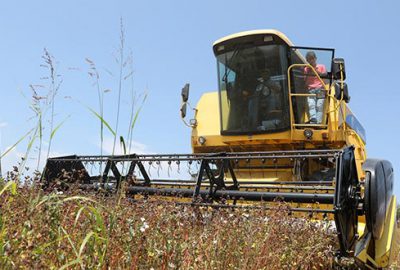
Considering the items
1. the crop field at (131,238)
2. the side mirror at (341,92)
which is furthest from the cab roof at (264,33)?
the crop field at (131,238)

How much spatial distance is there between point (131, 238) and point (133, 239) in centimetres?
4

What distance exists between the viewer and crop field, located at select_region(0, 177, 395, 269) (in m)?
1.40

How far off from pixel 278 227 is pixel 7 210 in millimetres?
1639

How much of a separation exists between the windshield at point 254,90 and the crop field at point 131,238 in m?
3.30

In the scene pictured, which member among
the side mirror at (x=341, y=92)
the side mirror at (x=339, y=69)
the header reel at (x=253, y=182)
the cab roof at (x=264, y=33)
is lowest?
the header reel at (x=253, y=182)

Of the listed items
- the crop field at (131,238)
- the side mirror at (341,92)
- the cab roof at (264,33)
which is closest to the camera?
the crop field at (131,238)

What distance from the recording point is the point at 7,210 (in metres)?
1.57

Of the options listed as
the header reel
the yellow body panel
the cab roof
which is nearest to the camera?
the header reel

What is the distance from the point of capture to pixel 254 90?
6.32 metres

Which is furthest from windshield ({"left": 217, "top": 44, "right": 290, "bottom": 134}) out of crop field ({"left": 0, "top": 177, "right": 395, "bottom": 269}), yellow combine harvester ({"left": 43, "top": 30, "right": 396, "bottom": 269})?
crop field ({"left": 0, "top": 177, "right": 395, "bottom": 269})

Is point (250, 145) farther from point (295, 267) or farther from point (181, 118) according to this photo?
point (295, 267)

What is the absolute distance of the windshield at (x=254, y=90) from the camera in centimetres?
614

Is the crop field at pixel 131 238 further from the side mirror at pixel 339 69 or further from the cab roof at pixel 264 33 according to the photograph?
the cab roof at pixel 264 33

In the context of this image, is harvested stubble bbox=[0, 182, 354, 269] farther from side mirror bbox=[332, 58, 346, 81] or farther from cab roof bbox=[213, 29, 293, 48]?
cab roof bbox=[213, 29, 293, 48]
